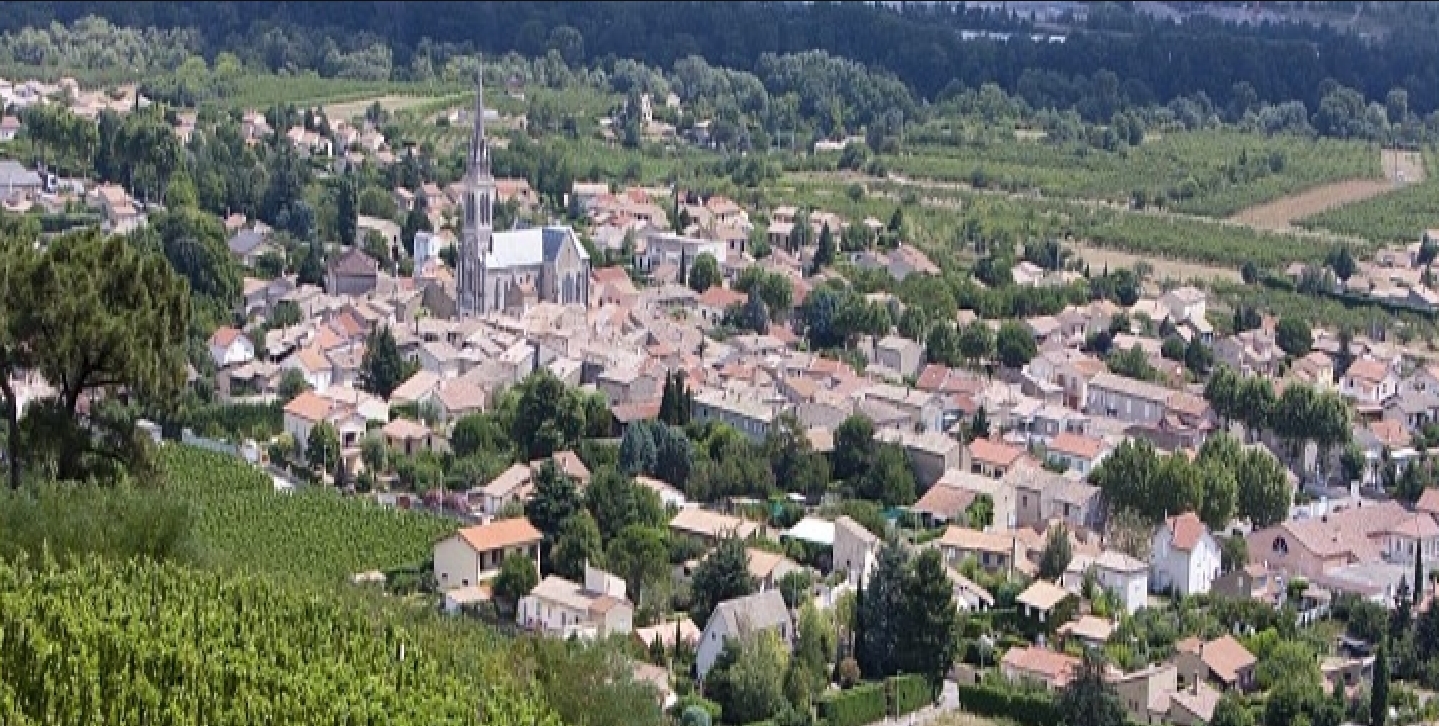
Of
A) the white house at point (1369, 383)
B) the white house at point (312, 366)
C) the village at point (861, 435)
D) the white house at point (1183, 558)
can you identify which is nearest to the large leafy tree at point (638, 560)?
the village at point (861, 435)

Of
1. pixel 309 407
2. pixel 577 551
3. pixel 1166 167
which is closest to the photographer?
pixel 577 551

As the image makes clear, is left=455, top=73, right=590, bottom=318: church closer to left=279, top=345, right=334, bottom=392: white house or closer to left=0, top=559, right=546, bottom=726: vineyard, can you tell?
left=279, top=345, right=334, bottom=392: white house

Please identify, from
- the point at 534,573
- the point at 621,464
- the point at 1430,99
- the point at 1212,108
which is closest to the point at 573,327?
the point at 621,464

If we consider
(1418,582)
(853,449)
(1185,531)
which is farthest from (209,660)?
(853,449)

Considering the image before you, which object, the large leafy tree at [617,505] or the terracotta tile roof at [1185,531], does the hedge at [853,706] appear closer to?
the large leafy tree at [617,505]

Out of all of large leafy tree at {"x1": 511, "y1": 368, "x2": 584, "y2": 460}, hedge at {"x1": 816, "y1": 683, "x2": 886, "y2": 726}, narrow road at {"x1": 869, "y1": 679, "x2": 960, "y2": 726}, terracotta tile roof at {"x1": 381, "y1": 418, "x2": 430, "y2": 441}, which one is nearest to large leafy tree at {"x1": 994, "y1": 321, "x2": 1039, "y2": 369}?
large leafy tree at {"x1": 511, "y1": 368, "x2": 584, "y2": 460}

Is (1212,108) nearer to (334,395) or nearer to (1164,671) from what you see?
(334,395)

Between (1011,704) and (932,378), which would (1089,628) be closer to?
(1011,704)
